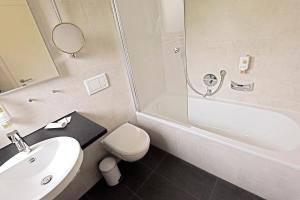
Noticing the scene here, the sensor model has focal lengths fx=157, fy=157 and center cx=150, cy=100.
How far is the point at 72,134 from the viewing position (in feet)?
3.41

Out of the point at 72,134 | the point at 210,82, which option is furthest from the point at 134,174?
the point at 210,82

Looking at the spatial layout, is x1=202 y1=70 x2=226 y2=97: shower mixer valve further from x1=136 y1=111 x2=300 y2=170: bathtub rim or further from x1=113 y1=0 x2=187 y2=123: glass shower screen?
x1=136 y1=111 x2=300 y2=170: bathtub rim

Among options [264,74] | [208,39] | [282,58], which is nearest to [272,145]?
[264,74]

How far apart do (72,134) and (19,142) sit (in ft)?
0.89

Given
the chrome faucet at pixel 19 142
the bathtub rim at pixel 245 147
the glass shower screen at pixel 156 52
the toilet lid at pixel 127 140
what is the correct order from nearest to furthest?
the chrome faucet at pixel 19 142
the bathtub rim at pixel 245 147
the toilet lid at pixel 127 140
the glass shower screen at pixel 156 52

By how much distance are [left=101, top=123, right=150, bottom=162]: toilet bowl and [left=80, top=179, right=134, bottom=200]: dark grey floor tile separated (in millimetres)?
356

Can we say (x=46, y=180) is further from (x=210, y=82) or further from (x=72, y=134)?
(x=210, y=82)

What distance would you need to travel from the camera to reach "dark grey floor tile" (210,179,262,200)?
1.28 meters

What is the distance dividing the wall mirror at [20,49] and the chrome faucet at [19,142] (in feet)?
0.91

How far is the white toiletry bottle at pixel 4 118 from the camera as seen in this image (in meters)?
0.92

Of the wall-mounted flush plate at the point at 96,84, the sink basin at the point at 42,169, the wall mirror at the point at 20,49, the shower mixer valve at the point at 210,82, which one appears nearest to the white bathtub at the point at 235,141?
the shower mixer valve at the point at 210,82

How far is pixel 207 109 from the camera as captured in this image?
6.36ft

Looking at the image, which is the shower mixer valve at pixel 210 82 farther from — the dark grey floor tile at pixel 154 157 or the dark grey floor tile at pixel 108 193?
the dark grey floor tile at pixel 108 193

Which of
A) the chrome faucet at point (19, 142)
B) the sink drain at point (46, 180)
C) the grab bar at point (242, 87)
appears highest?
the chrome faucet at point (19, 142)
